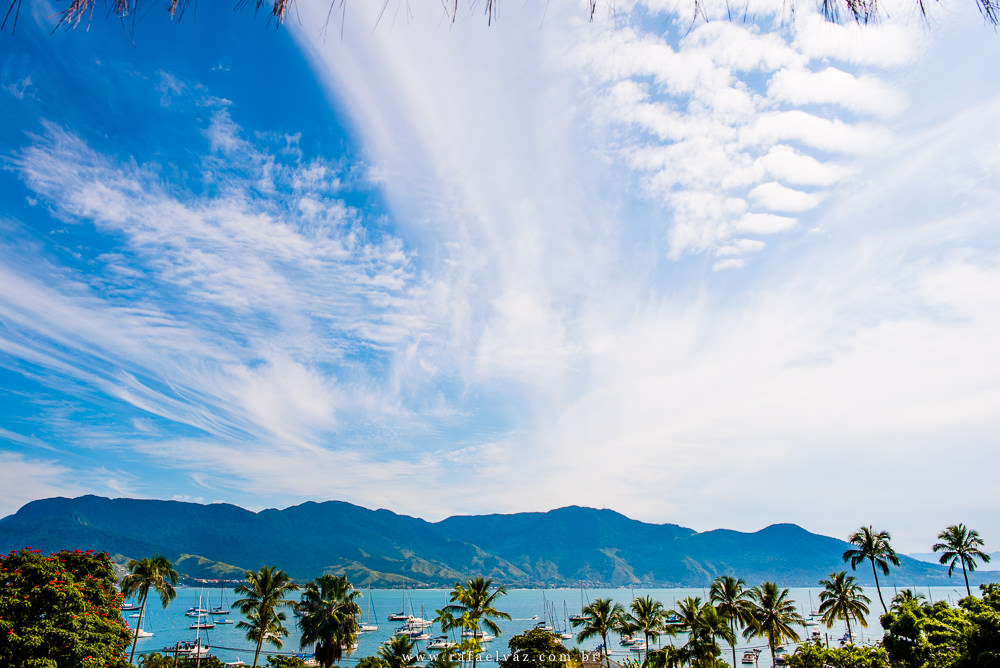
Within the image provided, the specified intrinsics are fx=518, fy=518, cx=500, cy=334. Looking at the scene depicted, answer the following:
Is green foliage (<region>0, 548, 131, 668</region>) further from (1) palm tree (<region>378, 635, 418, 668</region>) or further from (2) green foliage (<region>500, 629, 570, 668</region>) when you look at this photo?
(2) green foliage (<region>500, 629, 570, 668</region>)

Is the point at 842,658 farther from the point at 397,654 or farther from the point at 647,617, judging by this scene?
the point at 397,654

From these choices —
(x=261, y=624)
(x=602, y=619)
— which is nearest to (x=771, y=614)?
(x=602, y=619)

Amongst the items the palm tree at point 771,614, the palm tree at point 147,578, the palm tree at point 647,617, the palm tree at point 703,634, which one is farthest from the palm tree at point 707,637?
the palm tree at point 147,578

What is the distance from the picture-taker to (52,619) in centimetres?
2559

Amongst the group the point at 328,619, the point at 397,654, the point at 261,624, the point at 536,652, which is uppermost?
the point at 328,619

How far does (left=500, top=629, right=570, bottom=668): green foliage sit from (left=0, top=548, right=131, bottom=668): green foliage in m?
25.2

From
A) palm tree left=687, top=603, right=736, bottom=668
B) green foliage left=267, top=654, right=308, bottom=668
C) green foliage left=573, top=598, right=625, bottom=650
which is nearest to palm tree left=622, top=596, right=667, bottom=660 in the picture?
green foliage left=573, top=598, right=625, bottom=650

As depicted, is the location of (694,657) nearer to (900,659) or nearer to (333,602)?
(900,659)

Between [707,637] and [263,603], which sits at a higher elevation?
[263,603]

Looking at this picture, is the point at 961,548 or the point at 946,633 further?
the point at 961,548

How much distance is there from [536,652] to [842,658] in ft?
73.8

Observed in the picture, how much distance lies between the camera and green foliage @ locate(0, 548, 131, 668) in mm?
23641

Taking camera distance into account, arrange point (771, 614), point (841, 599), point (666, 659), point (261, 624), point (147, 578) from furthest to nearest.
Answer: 1. point (841, 599)
2. point (147, 578)
3. point (771, 614)
4. point (261, 624)
5. point (666, 659)

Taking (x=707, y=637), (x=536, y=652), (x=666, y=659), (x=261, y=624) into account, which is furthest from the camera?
(x=261, y=624)
